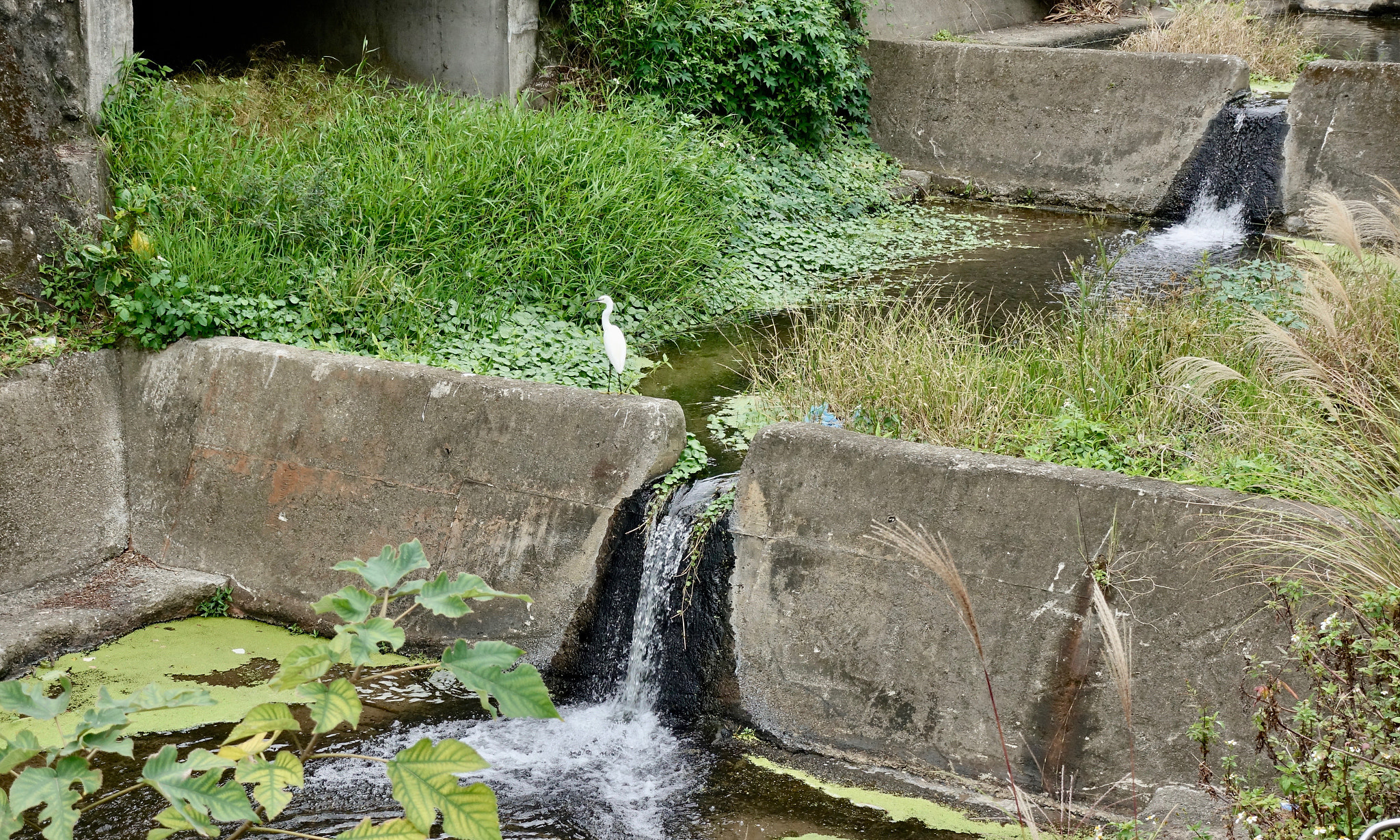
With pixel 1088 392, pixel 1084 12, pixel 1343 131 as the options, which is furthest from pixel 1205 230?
pixel 1084 12

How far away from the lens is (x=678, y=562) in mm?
4312

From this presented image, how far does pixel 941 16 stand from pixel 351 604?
12.1m

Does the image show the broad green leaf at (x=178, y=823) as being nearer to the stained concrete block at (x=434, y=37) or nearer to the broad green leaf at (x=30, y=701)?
the broad green leaf at (x=30, y=701)

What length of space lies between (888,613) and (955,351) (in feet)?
5.18

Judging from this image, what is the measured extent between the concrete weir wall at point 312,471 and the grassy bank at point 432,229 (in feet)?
0.93

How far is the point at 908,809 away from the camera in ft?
12.1

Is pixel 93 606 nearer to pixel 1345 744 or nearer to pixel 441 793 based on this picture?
pixel 441 793

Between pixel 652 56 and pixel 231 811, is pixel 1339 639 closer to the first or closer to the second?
pixel 231 811

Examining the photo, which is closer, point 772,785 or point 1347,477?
point 1347,477

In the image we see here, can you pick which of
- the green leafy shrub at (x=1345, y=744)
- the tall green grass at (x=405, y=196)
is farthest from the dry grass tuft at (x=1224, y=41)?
the green leafy shrub at (x=1345, y=744)

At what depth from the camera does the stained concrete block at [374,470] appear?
4473 mm

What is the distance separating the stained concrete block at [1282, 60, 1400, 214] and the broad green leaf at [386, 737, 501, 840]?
8292mm

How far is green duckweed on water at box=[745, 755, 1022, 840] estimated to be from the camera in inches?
140

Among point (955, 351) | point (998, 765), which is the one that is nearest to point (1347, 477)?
point (998, 765)
